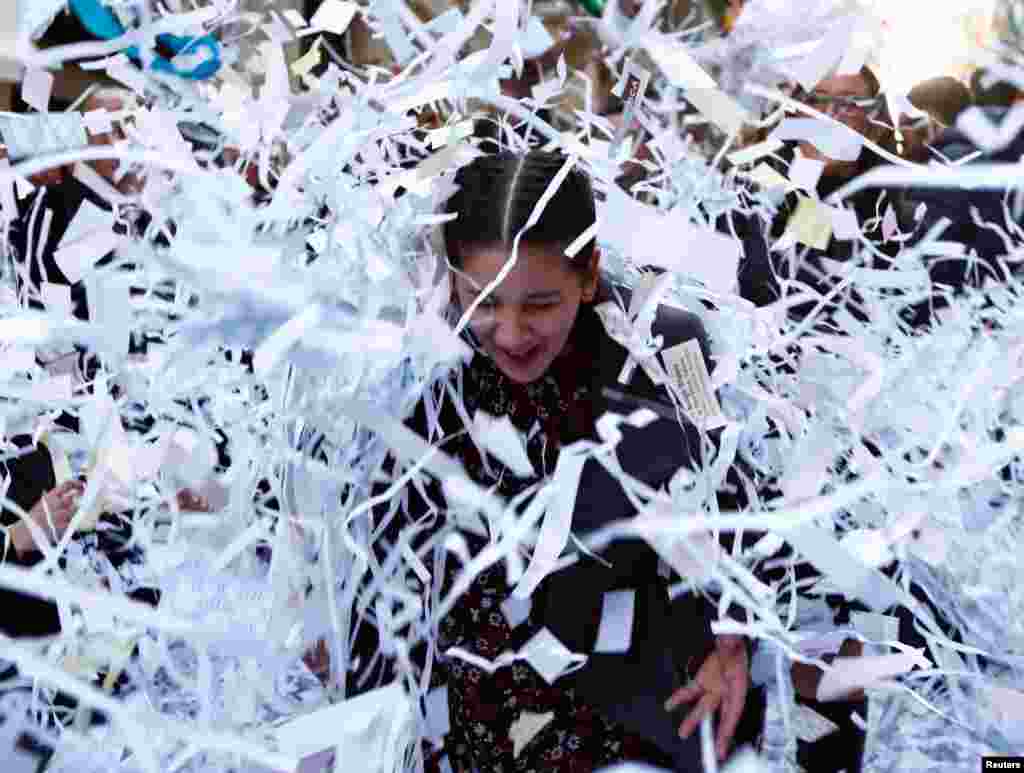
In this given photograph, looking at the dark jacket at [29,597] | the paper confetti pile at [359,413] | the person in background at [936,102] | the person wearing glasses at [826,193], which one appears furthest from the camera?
the person in background at [936,102]

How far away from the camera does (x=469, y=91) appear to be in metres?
0.82

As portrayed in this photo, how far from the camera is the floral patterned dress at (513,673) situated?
A: 967 millimetres

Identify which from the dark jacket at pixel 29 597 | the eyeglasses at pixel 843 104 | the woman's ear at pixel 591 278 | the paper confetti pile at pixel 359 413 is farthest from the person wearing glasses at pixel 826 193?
the dark jacket at pixel 29 597

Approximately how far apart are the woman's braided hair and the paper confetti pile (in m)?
0.03

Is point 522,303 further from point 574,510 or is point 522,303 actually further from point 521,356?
point 574,510

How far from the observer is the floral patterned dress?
0.97 m

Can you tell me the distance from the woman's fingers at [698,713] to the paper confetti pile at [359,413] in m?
0.13

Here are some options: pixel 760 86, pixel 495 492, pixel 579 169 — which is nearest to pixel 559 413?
pixel 495 492

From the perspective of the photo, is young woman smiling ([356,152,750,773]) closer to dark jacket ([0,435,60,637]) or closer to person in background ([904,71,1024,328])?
dark jacket ([0,435,60,637])

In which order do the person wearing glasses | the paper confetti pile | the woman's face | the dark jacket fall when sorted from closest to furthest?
the paper confetti pile, the woman's face, the dark jacket, the person wearing glasses

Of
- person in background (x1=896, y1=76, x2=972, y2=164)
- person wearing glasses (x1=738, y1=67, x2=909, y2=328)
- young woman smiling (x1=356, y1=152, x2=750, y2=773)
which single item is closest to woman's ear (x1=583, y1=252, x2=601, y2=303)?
young woman smiling (x1=356, y1=152, x2=750, y2=773)

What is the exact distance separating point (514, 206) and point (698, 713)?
491 millimetres

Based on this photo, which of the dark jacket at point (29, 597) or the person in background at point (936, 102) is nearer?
the dark jacket at point (29, 597)

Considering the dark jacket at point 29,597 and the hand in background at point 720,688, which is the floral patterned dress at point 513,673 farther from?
the dark jacket at point 29,597
